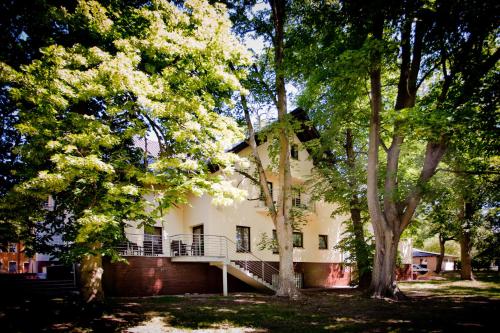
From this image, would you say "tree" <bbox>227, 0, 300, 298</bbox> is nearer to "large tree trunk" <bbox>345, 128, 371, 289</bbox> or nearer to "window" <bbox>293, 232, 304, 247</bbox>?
"large tree trunk" <bbox>345, 128, 371, 289</bbox>

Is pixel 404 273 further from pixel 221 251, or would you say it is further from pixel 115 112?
pixel 115 112

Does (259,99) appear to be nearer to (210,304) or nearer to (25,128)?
(210,304)

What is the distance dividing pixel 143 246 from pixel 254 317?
31.3ft

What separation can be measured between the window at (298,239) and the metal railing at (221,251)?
11.3 ft

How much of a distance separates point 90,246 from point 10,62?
6529 millimetres

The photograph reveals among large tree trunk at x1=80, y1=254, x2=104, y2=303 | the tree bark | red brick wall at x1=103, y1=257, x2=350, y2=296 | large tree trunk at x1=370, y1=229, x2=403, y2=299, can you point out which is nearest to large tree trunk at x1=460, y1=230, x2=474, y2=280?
large tree trunk at x1=370, y1=229, x2=403, y2=299

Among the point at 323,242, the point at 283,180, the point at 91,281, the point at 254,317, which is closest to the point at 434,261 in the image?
the point at 323,242

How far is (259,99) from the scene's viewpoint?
17.0 m

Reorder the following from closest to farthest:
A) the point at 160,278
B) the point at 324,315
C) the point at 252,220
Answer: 1. the point at 324,315
2. the point at 160,278
3. the point at 252,220

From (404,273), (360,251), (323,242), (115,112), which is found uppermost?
(115,112)

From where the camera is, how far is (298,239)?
80.2 ft

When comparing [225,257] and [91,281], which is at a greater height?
[91,281]

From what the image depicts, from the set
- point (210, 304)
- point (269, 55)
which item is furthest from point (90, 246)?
point (269, 55)

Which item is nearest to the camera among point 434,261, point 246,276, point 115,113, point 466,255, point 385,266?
point 115,113
